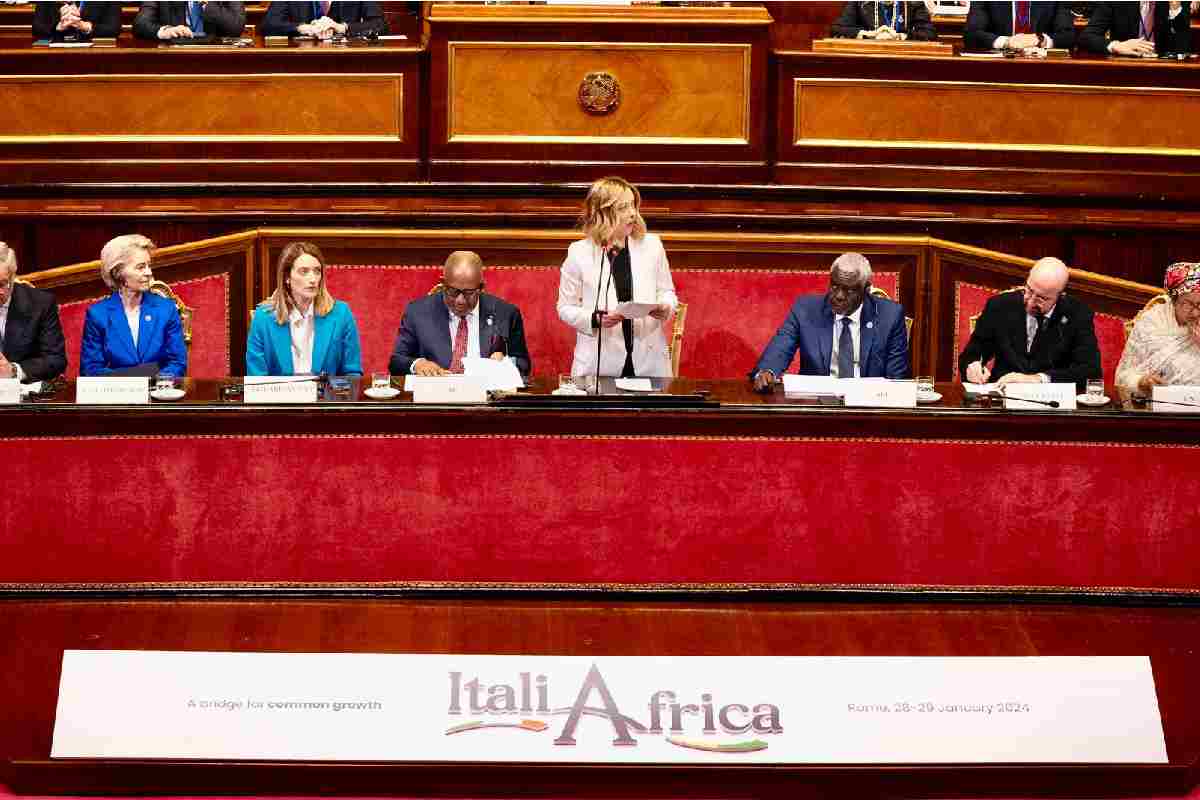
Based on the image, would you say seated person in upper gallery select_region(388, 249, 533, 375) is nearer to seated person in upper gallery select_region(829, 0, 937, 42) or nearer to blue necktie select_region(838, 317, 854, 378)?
blue necktie select_region(838, 317, 854, 378)

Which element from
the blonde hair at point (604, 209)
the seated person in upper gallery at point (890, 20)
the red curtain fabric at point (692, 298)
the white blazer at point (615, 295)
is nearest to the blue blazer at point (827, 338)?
the white blazer at point (615, 295)

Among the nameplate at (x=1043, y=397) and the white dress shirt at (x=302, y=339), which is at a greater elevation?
the white dress shirt at (x=302, y=339)

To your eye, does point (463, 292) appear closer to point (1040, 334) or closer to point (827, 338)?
point (827, 338)

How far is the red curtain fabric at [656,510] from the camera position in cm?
389

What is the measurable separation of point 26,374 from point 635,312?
76.2 inches

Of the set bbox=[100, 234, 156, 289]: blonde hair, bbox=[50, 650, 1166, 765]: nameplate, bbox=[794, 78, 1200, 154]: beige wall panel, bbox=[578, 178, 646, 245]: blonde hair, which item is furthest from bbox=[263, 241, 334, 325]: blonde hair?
bbox=[794, 78, 1200, 154]: beige wall panel

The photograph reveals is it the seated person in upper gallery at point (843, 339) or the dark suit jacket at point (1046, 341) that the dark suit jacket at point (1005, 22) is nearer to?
the dark suit jacket at point (1046, 341)

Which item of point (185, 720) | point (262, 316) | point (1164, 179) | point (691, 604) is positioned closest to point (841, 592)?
point (691, 604)

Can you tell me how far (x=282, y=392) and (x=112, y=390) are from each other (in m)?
0.42

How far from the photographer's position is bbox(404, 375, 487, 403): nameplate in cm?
400

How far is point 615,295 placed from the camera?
207 inches

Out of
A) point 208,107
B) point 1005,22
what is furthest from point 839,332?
point 208,107

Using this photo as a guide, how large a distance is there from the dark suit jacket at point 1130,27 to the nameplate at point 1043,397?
140 inches

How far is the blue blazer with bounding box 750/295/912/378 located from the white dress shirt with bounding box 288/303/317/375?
143 centimetres
